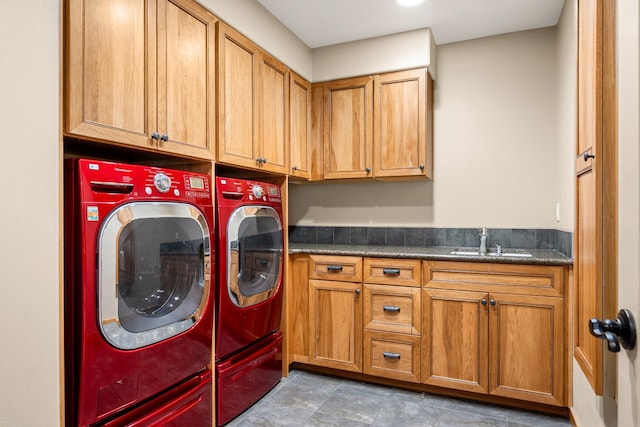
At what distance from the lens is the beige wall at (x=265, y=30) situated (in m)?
2.26

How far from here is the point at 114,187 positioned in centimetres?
155

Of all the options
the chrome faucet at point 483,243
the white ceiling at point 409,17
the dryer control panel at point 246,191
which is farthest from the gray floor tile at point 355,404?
the white ceiling at point 409,17

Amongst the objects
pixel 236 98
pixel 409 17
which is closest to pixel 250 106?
pixel 236 98

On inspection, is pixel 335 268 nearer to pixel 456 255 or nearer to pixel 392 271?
pixel 392 271

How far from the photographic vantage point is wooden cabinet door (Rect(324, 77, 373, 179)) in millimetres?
3105

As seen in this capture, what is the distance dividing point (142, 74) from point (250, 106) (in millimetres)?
819

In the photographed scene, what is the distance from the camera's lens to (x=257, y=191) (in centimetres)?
247

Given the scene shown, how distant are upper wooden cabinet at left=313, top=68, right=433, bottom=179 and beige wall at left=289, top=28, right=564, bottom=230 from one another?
7.3 inches

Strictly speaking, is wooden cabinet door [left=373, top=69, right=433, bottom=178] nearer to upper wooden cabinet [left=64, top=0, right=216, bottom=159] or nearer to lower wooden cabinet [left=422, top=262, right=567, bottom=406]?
lower wooden cabinet [left=422, top=262, right=567, bottom=406]

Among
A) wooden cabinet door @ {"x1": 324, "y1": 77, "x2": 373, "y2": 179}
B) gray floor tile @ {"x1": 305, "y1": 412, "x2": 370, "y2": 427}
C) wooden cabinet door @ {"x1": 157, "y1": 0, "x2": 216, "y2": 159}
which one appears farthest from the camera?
→ wooden cabinet door @ {"x1": 324, "y1": 77, "x2": 373, "y2": 179}

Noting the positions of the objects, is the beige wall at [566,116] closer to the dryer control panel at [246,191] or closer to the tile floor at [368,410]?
the tile floor at [368,410]

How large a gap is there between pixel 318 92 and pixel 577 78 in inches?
83.3

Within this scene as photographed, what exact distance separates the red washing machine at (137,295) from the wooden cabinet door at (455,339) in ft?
4.62

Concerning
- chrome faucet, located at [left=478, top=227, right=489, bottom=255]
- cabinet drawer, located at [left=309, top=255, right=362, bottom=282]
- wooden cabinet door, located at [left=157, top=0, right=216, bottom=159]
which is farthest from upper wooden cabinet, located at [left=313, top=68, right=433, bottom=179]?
wooden cabinet door, located at [left=157, top=0, right=216, bottom=159]
